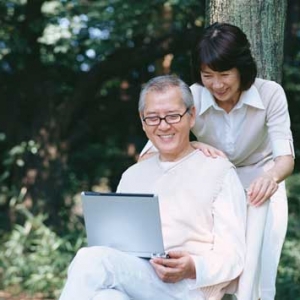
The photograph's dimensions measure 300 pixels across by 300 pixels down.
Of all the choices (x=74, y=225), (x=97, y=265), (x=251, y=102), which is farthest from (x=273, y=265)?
(x=74, y=225)

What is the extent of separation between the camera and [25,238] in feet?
22.8

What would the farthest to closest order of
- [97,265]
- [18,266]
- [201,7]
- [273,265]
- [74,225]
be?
[74,225] → [201,7] → [18,266] → [273,265] → [97,265]

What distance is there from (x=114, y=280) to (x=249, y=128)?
96cm

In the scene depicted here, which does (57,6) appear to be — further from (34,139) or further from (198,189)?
(198,189)

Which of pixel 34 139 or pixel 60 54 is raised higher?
pixel 60 54

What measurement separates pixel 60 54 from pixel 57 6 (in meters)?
0.96

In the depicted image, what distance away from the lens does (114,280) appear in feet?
8.57

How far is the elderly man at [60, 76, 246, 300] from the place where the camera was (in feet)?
8.55

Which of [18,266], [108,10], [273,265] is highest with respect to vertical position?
[108,10]

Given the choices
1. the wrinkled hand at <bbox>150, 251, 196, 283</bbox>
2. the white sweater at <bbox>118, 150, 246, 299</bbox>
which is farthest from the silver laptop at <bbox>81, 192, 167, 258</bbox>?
the white sweater at <bbox>118, 150, 246, 299</bbox>

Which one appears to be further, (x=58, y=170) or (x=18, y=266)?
(x=58, y=170)

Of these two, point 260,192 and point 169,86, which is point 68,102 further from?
point 260,192

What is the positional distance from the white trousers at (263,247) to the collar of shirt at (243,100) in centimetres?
38

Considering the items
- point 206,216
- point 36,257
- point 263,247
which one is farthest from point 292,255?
point 206,216
